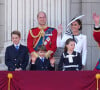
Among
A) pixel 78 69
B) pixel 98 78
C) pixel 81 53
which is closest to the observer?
pixel 98 78

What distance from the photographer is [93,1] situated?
32.5 feet

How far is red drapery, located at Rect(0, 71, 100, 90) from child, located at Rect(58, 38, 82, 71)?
0.51 metres

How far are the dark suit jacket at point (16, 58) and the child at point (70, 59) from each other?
705 millimetres

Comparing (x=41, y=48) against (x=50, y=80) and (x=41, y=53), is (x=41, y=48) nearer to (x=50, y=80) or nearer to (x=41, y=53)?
(x=41, y=53)

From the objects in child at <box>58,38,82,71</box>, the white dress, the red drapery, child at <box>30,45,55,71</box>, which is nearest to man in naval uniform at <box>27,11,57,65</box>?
the white dress

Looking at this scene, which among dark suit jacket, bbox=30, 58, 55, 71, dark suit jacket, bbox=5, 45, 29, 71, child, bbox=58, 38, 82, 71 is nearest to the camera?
child, bbox=58, 38, 82, 71

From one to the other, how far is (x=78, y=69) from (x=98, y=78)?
661mm

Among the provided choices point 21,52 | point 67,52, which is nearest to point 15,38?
point 21,52

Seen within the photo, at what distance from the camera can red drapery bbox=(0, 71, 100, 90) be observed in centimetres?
776

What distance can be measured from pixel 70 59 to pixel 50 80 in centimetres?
70

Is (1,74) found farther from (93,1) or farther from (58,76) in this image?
(93,1)

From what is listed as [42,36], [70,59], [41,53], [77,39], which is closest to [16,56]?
[41,53]

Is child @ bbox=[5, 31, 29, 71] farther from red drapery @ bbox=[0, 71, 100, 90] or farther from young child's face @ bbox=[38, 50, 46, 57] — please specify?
red drapery @ bbox=[0, 71, 100, 90]

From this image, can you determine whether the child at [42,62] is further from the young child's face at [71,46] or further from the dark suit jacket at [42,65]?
the young child's face at [71,46]
